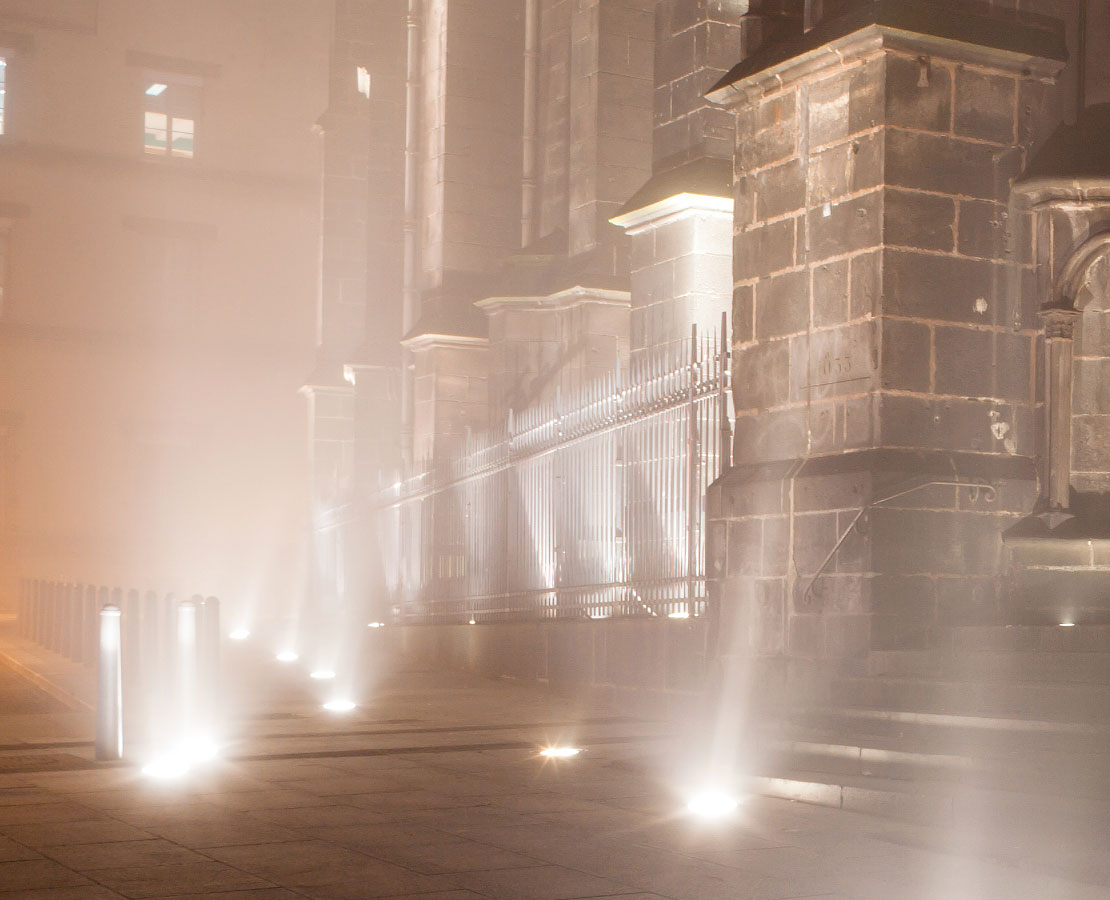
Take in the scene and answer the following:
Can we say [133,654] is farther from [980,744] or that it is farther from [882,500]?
[980,744]

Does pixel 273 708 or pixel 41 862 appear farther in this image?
pixel 273 708

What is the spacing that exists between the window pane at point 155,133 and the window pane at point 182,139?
0.86 feet

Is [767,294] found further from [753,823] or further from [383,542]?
[383,542]

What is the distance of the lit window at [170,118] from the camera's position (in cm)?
3350

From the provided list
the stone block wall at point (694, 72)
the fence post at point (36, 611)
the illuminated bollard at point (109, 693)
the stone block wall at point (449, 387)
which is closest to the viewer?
the illuminated bollard at point (109, 693)

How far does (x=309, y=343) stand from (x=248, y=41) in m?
6.87

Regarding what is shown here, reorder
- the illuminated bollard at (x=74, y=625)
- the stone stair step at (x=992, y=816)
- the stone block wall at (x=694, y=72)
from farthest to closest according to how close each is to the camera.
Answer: the illuminated bollard at (x=74, y=625), the stone block wall at (x=694, y=72), the stone stair step at (x=992, y=816)

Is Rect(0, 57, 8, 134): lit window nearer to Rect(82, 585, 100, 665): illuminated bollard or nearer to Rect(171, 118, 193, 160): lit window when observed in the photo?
Rect(171, 118, 193, 160): lit window

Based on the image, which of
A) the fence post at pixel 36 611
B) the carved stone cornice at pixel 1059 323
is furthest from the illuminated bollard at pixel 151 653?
the fence post at pixel 36 611

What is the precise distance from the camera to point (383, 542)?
18891mm

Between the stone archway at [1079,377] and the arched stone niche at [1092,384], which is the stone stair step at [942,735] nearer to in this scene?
the stone archway at [1079,377]

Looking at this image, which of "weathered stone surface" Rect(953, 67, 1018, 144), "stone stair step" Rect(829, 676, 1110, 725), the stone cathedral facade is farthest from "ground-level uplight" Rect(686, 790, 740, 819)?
"weathered stone surface" Rect(953, 67, 1018, 144)

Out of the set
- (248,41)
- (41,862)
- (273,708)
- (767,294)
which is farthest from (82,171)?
(41,862)

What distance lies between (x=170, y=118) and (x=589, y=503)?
2420 centimetres
